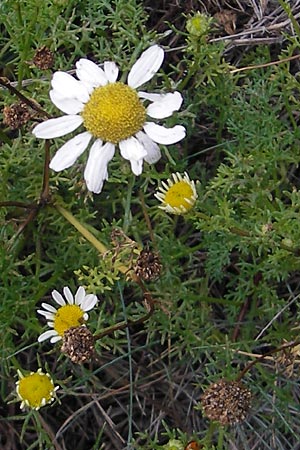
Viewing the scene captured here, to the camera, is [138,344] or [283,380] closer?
[283,380]

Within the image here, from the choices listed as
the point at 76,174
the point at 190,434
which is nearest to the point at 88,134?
the point at 76,174

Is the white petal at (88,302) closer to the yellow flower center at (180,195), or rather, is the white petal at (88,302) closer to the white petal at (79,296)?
the white petal at (79,296)

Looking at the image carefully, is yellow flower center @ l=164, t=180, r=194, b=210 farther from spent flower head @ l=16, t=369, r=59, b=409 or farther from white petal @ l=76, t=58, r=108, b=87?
spent flower head @ l=16, t=369, r=59, b=409

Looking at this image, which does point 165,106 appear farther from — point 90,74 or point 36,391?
point 36,391

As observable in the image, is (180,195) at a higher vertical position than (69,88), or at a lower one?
lower

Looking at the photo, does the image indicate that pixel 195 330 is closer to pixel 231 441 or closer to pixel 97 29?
pixel 231 441

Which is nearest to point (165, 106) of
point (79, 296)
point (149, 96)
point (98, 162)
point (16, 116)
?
point (149, 96)
